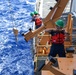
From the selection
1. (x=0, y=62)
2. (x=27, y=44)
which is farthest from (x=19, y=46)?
(x=0, y=62)

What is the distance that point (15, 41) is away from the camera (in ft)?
31.6

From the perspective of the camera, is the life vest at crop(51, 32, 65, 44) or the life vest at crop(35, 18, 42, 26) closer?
the life vest at crop(51, 32, 65, 44)

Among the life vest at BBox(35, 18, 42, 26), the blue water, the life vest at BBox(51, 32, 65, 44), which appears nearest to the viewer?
the life vest at BBox(51, 32, 65, 44)

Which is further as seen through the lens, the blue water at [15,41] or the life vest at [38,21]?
the life vest at [38,21]

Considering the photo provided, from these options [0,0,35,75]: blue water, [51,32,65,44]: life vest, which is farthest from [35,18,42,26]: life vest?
[51,32,65,44]: life vest

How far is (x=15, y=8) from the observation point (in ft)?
46.4

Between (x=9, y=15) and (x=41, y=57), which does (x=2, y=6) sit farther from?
(x=41, y=57)

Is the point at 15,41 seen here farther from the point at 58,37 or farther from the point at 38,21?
the point at 58,37

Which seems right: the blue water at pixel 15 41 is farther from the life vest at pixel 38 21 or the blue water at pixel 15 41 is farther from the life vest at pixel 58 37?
the life vest at pixel 58 37

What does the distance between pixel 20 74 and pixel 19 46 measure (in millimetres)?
2310

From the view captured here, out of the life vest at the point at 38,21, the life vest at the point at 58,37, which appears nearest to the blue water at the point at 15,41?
the life vest at the point at 38,21

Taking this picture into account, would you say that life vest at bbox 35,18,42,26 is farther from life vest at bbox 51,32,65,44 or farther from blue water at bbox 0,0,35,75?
life vest at bbox 51,32,65,44

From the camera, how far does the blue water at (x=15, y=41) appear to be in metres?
7.42

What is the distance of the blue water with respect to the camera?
7.42 metres
